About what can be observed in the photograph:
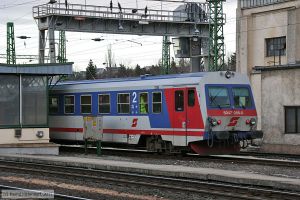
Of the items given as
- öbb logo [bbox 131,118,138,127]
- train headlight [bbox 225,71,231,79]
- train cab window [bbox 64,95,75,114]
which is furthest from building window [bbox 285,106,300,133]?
train cab window [bbox 64,95,75,114]

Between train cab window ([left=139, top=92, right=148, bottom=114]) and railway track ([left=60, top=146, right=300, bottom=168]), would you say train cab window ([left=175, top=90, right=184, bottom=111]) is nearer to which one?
train cab window ([left=139, top=92, right=148, bottom=114])

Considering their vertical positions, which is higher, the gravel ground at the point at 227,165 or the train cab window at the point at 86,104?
the train cab window at the point at 86,104

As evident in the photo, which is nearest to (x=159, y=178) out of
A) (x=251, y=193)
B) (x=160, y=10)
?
(x=251, y=193)

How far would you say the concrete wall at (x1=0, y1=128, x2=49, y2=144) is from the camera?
79.9ft

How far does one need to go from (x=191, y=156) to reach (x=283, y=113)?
6.88 metres

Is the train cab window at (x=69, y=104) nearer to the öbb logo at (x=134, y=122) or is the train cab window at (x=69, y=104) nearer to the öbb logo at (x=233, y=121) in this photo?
the öbb logo at (x=134, y=122)

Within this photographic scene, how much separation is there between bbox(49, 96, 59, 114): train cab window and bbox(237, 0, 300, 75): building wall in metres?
16.9

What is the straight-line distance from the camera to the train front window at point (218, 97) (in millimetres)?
21344

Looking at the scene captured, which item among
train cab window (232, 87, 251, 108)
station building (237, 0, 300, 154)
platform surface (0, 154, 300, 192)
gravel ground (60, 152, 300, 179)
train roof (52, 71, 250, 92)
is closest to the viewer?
platform surface (0, 154, 300, 192)

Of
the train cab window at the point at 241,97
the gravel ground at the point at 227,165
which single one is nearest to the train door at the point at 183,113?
the gravel ground at the point at 227,165

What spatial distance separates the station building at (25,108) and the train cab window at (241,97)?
751 cm

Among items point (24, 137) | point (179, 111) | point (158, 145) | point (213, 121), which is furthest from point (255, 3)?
point (213, 121)

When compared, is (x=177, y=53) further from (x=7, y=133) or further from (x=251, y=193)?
(x=251, y=193)

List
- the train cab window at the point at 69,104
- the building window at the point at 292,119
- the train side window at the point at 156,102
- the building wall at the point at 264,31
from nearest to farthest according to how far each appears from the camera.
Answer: the train side window at the point at 156,102, the train cab window at the point at 69,104, the building window at the point at 292,119, the building wall at the point at 264,31
